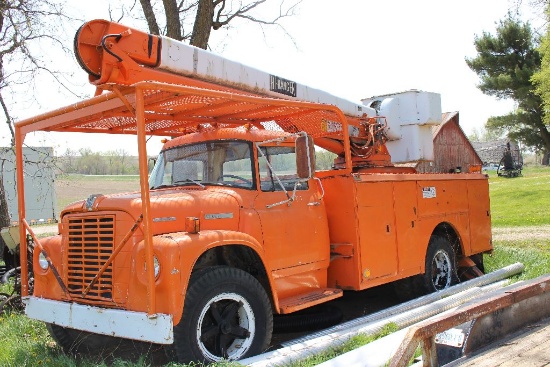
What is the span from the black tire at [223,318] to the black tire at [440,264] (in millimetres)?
3499

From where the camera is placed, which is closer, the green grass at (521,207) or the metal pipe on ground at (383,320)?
the metal pipe on ground at (383,320)

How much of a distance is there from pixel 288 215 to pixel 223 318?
144 centimetres

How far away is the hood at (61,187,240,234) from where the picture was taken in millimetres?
5035

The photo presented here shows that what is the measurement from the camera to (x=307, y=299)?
229 inches

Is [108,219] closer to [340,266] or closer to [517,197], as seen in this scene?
[340,266]

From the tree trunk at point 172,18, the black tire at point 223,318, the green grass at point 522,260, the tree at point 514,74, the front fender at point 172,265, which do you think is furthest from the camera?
the tree at point 514,74

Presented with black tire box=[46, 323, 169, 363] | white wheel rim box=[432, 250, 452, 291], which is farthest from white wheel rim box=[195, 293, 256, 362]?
white wheel rim box=[432, 250, 452, 291]

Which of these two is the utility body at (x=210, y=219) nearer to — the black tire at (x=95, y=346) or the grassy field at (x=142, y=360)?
the black tire at (x=95, y=346)

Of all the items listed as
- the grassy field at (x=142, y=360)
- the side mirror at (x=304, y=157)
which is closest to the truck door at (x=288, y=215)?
the side mirror at (x=304, y=157)

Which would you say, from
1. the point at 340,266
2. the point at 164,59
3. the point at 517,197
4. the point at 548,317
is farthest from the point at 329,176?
the point at 517,197

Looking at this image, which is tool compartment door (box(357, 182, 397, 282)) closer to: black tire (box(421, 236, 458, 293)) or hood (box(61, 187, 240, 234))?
black tire (box(421, 236, 458, 293))

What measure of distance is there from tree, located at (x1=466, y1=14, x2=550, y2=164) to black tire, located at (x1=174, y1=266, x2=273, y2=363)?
119 ft

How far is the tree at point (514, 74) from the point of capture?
3794 centimetres

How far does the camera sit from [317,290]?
622 cm
